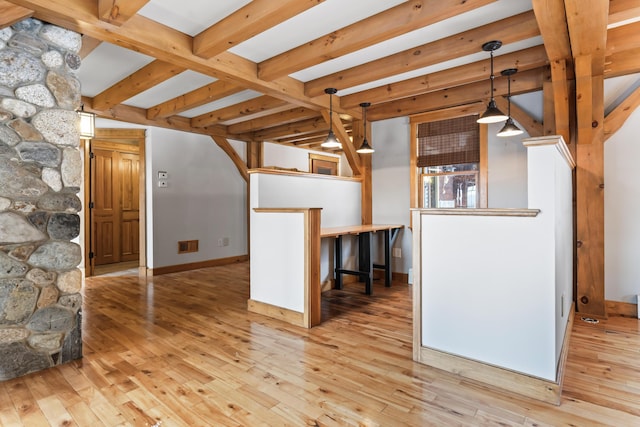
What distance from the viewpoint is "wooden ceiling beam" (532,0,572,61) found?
224cm

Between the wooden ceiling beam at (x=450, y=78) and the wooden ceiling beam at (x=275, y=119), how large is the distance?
75 cm

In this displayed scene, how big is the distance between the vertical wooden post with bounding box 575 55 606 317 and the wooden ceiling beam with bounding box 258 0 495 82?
2010 millimetres

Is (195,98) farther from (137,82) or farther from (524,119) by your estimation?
(524,119)

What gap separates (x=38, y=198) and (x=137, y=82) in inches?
83.8

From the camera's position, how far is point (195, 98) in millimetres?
4527

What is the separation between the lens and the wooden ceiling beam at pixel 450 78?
329cm

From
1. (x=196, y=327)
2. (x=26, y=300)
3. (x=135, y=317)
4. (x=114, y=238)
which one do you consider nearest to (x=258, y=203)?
(x=196, y=327)

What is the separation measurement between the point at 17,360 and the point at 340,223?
142 inches

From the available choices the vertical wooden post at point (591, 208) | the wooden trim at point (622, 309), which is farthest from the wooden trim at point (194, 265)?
the wooden trim at point (622, 309)

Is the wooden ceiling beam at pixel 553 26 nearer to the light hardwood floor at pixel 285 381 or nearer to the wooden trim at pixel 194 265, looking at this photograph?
the light hardwood floor at pixel 285 381

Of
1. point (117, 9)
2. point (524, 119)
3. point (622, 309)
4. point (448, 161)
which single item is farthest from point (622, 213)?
point (117, 9)

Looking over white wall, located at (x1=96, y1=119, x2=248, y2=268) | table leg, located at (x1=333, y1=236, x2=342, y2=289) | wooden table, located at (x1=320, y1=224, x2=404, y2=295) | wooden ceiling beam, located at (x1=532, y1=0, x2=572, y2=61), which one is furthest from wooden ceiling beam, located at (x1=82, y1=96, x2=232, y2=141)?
wooden ceiling beam, located at (x1=532, y1=0, x2=572, y2=61)

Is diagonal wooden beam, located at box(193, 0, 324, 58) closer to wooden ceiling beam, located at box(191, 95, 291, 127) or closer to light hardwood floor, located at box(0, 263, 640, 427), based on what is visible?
Answer: wooden ceiling beam, located at box(191, 95, 291, 127)

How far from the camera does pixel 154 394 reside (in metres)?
2.01
